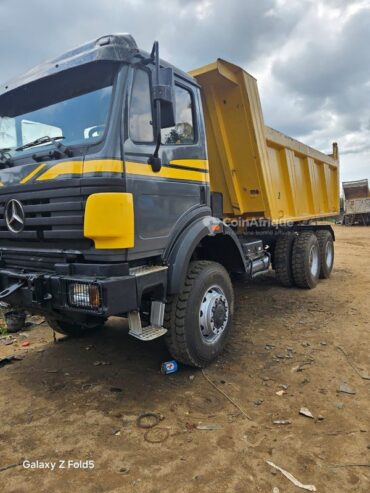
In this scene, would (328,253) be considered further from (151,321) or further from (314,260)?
(151,321)

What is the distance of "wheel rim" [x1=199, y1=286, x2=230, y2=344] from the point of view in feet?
11.5

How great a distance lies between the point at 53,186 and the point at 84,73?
3.07 feet

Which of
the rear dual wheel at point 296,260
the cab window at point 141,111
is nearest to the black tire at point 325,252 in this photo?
the rear dual wheel at point 296,260

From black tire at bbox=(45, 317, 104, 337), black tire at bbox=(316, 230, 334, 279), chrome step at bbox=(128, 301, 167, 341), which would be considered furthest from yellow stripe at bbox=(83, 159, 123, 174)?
black tire at bbox=(316, 230, 334, 279)

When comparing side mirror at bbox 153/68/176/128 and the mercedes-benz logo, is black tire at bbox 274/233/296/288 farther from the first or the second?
the mercedes-benz logo

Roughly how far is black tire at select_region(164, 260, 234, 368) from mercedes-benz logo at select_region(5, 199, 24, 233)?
1.42m

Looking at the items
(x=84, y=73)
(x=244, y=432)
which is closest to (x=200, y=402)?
(x=244, y=432)

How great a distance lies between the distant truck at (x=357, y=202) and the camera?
2259 cm

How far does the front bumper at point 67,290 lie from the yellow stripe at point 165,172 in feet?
2.64

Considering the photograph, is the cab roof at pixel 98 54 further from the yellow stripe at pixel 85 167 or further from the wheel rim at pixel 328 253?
the wheel rim at pixel 328 253

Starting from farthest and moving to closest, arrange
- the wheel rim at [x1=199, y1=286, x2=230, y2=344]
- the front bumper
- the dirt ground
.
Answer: the wheel rim at [x1=199, y1=286, x2=230, y2=344], the front bumper, the dirt ground

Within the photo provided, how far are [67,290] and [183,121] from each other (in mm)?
1949

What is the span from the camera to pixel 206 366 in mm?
3574

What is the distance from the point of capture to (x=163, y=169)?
315cm
